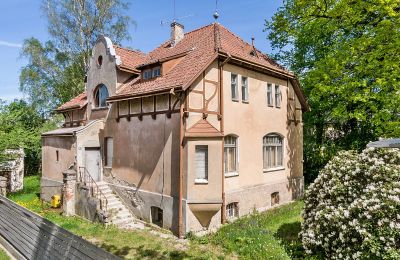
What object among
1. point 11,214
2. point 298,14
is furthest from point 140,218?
point 298,14

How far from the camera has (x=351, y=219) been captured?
955 cm

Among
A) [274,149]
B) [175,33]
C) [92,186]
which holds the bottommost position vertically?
[92,186]

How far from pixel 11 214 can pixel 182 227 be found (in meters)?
6.67

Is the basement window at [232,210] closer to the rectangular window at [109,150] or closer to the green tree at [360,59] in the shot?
the green tree at [360,59]

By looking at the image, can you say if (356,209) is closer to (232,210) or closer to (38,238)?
(232,210)

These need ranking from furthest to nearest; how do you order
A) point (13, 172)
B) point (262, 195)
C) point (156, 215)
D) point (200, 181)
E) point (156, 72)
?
point (13, 172)
point (262, 195)
point (156, 72)
point (156, 215)
point (200, 181)

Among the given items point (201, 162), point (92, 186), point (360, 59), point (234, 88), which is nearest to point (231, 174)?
point (201, 162)

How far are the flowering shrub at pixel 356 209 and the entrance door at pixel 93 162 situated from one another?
12360 millimetres

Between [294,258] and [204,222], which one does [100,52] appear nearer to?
[204,222]

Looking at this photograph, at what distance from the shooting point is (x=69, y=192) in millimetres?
17344

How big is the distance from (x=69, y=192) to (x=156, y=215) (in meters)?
5.95

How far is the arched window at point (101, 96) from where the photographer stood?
19.0 m

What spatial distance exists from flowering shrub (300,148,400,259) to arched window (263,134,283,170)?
582 centimetres

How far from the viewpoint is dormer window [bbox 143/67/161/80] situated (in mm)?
16031
